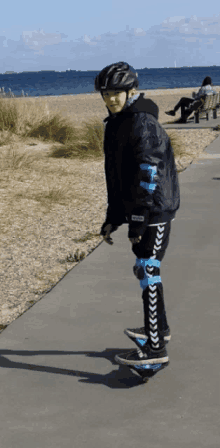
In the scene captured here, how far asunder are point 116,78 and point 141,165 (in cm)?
49

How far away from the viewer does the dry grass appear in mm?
6371

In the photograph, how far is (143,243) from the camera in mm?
3004

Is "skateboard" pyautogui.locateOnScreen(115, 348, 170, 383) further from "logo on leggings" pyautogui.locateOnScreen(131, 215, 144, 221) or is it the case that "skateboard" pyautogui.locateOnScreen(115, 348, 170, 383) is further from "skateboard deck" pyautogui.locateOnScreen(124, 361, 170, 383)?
"logo on leggings" pyautogui.locateOnScreen(131, 215, 144, 221)

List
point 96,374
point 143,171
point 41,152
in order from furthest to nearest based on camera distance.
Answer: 1. point 41,152
2. point 96,374
3. point 143,171

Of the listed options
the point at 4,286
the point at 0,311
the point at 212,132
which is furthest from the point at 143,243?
the point at 212,132

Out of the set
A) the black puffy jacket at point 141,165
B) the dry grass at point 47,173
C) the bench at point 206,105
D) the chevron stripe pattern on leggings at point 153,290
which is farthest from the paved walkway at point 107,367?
the bench at point 206,105

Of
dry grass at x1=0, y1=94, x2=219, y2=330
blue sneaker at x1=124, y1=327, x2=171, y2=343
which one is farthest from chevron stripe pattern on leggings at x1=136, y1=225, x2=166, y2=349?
dry grass at x1=0, y1=94, x2=219, y2=330

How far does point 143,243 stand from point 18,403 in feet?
3.58

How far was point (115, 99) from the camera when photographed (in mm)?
2947

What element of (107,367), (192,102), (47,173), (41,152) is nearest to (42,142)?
(41,152)

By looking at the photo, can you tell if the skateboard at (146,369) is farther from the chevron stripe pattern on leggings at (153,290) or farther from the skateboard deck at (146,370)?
the chevron stripe pattern on leggings at (153,290)

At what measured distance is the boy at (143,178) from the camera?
287cm

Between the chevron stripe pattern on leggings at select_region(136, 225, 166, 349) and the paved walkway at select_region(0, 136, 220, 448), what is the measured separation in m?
0.34

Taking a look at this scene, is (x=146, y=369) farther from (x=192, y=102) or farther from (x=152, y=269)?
(x=192, y=102)
